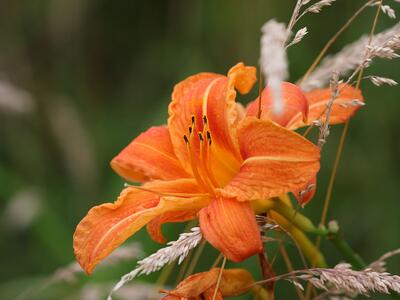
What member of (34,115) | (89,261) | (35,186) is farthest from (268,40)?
(34,115)

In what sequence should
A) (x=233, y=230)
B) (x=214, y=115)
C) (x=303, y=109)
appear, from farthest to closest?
1. (x=214, y=115)
2. (x=303, y=109)
3. (x=233, y=230)

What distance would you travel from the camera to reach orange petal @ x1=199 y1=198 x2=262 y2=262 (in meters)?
1.24

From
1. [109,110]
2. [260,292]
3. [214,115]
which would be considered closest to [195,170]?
[214,115]

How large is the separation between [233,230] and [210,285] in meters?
0.12

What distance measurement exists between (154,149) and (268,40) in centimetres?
61

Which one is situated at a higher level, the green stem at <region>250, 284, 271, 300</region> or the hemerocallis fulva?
the hemerocallis fulva

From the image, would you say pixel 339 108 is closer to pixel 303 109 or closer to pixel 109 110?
pixel 303 109

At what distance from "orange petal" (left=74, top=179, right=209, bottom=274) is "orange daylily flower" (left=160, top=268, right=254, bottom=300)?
133 mm

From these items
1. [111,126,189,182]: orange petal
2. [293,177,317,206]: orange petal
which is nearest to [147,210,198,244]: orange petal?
[111,126,189,182]: orange petal

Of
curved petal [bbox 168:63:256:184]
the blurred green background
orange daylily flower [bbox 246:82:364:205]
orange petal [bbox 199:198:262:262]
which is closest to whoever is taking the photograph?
orange petal [bbox 199:198:262:262]

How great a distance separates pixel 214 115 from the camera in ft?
5.03

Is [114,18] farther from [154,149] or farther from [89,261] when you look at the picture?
[89,261]

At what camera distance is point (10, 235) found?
3.70 metres

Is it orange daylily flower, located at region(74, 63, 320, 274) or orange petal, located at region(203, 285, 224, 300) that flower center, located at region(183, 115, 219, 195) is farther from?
orange petal, located at region(203, 285, 224, 300)
